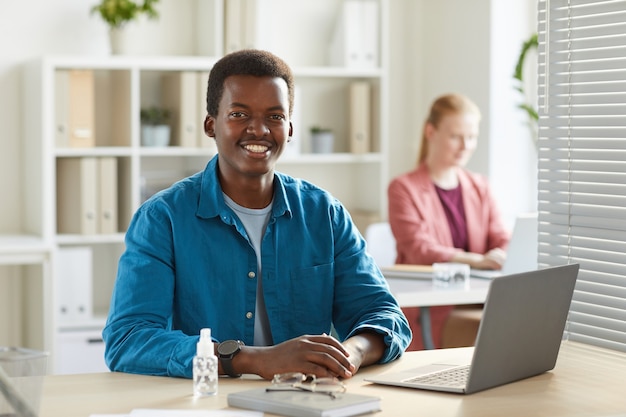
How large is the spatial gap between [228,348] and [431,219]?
8.73 ft

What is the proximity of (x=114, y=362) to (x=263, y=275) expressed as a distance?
395 mm

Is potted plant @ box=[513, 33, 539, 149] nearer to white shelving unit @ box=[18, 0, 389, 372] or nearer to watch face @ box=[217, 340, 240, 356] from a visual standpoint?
white shelving unit @ box=[18, 0, 389, 372]

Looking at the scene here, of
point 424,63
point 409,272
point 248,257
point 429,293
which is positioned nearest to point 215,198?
point 248,257

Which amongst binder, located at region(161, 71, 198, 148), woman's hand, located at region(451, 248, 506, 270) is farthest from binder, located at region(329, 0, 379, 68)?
woman's hand, located at region(451, 248, 506, 270)

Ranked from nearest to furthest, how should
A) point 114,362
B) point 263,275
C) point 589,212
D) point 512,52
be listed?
point 114,362 → point 263,275 → point 589,212 → point 512,52

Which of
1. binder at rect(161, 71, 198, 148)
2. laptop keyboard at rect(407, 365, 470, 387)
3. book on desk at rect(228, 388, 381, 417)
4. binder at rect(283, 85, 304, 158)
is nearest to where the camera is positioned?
book on desk at rect(228, 388, 381, 417)

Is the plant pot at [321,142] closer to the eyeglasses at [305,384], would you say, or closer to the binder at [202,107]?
the binder at [202,107]

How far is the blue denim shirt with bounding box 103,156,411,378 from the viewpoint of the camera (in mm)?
2166

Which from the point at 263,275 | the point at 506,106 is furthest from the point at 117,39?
the point at 263,275

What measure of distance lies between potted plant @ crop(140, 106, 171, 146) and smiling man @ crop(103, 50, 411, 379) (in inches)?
89.5

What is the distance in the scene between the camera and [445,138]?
462 cm

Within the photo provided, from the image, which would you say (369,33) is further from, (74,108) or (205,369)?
(205,369)

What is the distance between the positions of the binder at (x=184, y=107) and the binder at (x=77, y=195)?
0.42 m

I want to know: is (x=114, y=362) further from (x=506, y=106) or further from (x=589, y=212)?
(x=506, y=106)
